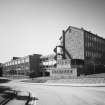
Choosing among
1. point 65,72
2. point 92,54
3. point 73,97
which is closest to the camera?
point 73,97

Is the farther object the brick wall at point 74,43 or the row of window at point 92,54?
the row of window at point 92,54

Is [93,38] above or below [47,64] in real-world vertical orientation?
above

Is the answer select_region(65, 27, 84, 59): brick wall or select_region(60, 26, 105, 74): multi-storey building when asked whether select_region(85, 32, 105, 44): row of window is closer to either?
select_region(60, 26, 105, 74): multi-storey building

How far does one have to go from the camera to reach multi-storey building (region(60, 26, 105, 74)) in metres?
43.2

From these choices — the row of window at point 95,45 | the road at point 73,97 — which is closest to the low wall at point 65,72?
the row of window at point 95,45

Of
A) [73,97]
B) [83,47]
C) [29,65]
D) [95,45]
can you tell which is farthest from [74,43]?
[73,97]

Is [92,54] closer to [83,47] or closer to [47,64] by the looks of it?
[83,47]

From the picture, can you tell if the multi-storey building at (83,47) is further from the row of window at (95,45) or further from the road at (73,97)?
the road at (73,97)

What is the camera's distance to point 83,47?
43000 millimetres

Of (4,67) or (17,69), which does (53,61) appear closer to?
(17,69)

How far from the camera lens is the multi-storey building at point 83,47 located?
43.2 m

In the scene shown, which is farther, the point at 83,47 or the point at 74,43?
the point at 74,43

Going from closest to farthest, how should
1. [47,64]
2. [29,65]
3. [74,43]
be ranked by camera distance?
[74,43], [47,64], [29,65]

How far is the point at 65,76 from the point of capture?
38.7 meters
